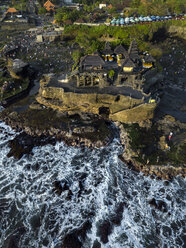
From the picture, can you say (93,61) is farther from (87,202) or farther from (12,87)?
(87,202)

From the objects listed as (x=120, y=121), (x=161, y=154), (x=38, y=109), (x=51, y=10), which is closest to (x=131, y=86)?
(x=120, y=121)

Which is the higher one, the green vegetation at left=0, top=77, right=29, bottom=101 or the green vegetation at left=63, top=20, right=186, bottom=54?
the green vegetation at left=63, top=20, right=186, bottom=54

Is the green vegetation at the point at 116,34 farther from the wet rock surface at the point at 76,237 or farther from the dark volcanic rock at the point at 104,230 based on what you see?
the wet rock surface at the point at 76,237

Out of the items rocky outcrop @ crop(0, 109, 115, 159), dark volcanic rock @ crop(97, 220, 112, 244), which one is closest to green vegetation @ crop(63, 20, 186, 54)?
rocky outcrop @ crop(0, 109, 115, 159)

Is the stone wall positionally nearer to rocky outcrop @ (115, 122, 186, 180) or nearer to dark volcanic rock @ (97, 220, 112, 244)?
rocky outcrop @ (115, 122, 186, 180)

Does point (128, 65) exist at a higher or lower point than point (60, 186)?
higher

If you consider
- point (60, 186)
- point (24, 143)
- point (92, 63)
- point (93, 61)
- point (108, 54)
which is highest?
point (93, 61)

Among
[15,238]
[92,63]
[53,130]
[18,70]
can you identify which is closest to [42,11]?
[18,70]

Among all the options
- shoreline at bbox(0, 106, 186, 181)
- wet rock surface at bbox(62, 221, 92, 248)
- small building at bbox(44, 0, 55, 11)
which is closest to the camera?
wet rock surface at bbox(62, 221, 92, 248)

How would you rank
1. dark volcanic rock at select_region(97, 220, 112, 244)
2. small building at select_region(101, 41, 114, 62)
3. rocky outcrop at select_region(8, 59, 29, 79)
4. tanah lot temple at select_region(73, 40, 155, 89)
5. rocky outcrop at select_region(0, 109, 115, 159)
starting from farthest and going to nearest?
rocky outcrop at select_region(8, 59, 29, 79)
small building at select_region(101, 41, 114, 62)
tanah lot temple at select_region(73, 40, 155, 89)
rocky outcrop at select_region(0, 109, 115, 159)
dark volcanic rock at select_region(97, 220, 112, 244)

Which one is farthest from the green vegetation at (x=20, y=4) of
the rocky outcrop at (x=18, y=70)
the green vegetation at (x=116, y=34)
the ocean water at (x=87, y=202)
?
the ocean water at (x=87, y=202)
